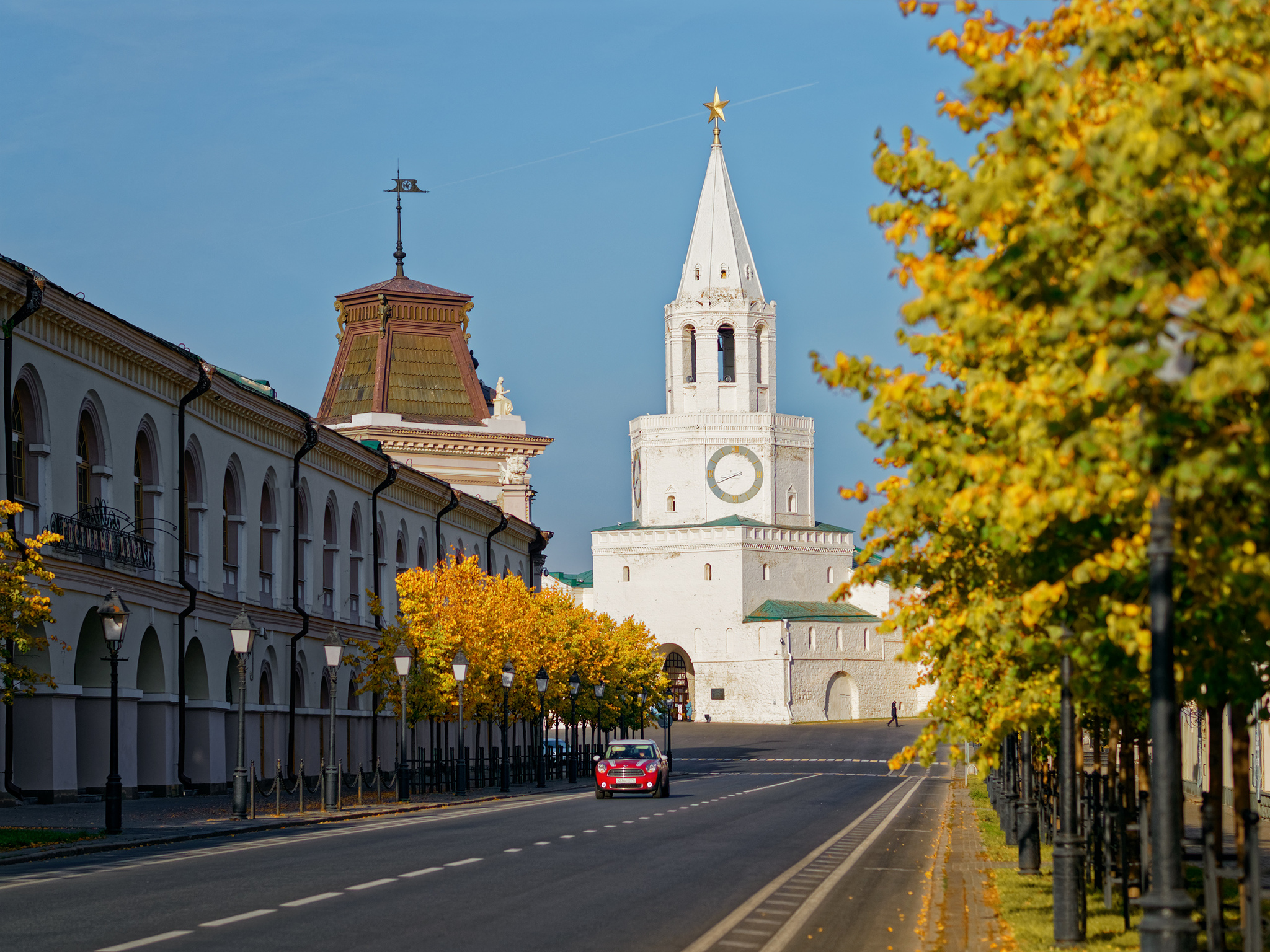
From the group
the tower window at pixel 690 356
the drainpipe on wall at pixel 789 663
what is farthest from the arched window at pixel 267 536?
the tower window at pixel 690 356

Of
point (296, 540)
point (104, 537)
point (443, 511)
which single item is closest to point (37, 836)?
point (104, 537)

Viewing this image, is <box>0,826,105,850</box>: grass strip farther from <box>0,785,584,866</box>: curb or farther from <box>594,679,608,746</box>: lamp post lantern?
<box>594,679,608,746</box>: lamp post lantern

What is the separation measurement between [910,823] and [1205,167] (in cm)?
2888

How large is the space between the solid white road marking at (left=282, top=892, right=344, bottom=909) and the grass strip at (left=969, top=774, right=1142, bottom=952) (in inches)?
254

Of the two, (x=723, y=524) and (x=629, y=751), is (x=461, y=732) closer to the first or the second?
(x=629, y=751)

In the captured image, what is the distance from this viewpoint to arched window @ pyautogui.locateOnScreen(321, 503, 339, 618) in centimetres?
5459

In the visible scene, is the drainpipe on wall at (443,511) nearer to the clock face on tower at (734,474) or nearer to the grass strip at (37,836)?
the grass strip at (37,836)

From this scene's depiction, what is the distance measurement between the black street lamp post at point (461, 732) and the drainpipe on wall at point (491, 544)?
2387 centimetres

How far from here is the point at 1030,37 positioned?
11.3m

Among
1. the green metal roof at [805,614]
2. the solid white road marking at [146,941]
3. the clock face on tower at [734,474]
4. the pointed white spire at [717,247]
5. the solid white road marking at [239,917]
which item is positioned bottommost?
the solid white road marking at [239,917]

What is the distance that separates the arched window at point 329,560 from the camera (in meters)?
54.6

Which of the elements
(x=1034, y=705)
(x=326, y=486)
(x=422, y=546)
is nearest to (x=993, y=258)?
(x=1034, y=705)

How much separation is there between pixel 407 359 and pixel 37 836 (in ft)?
230

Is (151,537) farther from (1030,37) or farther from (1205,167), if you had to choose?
(1205,167)
